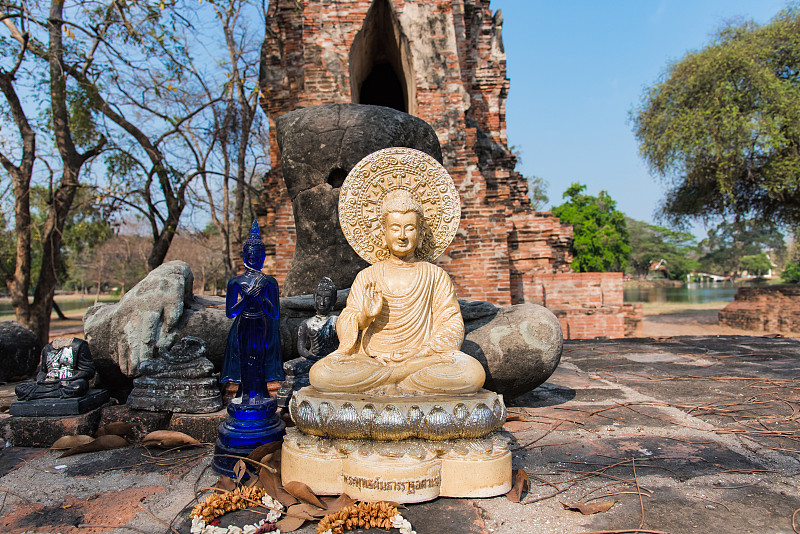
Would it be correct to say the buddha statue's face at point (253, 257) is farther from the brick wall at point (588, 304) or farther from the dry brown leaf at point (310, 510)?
the brick wall at point (588, 304)

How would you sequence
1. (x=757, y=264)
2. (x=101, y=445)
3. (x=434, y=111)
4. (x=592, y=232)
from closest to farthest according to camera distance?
(x=101, y=445)
(x=434, y=111)
(x=592, y=232)
(x=757, y=264)

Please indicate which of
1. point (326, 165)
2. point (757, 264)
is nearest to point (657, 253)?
point (757, 264)

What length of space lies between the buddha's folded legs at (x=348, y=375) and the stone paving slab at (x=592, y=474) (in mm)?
691

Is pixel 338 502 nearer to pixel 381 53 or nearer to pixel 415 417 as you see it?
pixel 415 417

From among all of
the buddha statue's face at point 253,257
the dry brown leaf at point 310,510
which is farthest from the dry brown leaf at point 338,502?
the buddha statue's face at point 253,257

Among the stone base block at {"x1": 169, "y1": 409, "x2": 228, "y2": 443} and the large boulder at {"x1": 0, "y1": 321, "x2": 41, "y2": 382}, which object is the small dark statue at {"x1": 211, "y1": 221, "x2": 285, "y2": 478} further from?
the large boulder at {"x1": 0, "y1": 321, "x2": 41, "y2": 382}

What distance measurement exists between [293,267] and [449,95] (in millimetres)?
4256

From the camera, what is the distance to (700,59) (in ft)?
40.5

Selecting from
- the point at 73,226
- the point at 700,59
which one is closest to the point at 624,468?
the point at 73,226

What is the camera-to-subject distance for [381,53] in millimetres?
10172

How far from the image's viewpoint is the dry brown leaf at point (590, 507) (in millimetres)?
2205

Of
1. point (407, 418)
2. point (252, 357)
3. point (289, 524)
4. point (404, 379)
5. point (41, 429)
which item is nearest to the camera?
point (289, 524)

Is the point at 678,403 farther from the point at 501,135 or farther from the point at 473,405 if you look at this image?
the point at 501,135

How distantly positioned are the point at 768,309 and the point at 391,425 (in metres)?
13.7
